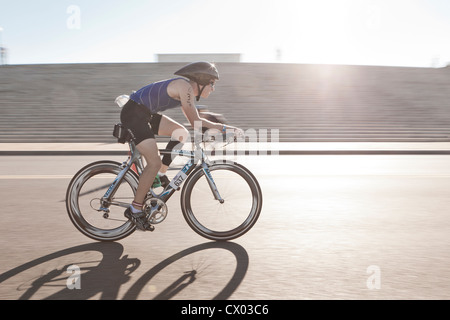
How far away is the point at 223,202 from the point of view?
4.43 metres

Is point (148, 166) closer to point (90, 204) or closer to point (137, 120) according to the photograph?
point (137, 120)

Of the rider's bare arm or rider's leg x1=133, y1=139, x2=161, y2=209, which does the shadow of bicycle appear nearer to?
rider's leg x1=133, y1=139, x2=161, y2=209

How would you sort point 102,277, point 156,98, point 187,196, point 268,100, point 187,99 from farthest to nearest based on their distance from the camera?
point 268,100 → point 187,196 → point 156,98 → point 187,99 → point 102,277

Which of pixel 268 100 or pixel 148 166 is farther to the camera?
pixel 268 100

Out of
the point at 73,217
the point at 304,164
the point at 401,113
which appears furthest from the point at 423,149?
the point at 73,217

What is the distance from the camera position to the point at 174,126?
459cm

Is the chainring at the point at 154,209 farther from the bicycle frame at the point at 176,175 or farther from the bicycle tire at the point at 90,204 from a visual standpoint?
the bicycle tire at the point at 90,204

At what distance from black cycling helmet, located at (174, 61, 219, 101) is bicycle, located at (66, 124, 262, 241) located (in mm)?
585

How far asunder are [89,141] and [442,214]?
15.9m

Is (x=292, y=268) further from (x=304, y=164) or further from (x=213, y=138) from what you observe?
(x=304, y=164)

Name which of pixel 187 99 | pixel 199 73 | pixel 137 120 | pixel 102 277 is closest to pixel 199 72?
pixel 199 73

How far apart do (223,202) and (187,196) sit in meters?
0.36

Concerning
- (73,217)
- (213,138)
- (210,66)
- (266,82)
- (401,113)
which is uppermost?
(266,82)

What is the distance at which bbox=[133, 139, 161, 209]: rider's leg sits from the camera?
13.8ft
